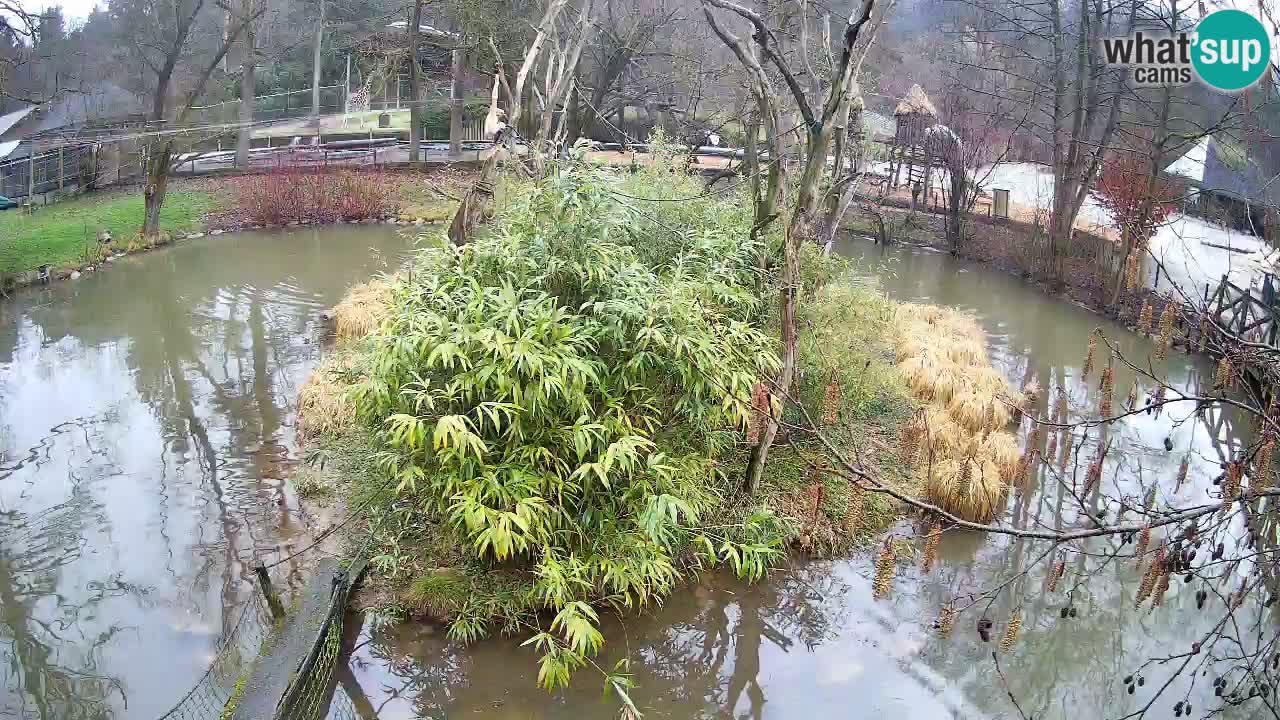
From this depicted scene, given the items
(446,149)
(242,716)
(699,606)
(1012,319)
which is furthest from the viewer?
(446,149)

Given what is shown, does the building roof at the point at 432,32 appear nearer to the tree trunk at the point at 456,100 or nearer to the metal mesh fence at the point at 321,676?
the tree trunk at the point at 456,100

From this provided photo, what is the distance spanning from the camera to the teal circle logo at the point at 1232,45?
7.48 meters

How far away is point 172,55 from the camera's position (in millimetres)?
18328

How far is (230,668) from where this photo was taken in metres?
5.46

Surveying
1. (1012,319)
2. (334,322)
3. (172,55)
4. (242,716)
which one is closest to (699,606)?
(242,716)

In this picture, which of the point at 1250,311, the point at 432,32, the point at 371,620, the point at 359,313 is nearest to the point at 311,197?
the point at 432,32

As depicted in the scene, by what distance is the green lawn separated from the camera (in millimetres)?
13320

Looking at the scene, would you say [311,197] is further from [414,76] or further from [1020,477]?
[1020,477]

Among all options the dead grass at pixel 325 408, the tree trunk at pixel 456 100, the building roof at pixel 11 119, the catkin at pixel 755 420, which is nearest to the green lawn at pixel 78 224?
the building roof at pixel 11 119

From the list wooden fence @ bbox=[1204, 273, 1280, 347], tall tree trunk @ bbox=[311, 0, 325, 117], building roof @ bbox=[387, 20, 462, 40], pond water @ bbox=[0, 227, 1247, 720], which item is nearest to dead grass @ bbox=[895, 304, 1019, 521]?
pond water @ bbox=[0, 227, 1247, 720]

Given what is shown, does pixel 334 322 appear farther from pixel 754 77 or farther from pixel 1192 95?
pixel 1192 95

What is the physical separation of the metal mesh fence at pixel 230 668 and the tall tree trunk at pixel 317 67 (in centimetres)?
1774

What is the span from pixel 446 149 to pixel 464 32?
3985mm

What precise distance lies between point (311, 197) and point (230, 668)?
12.8 metres
